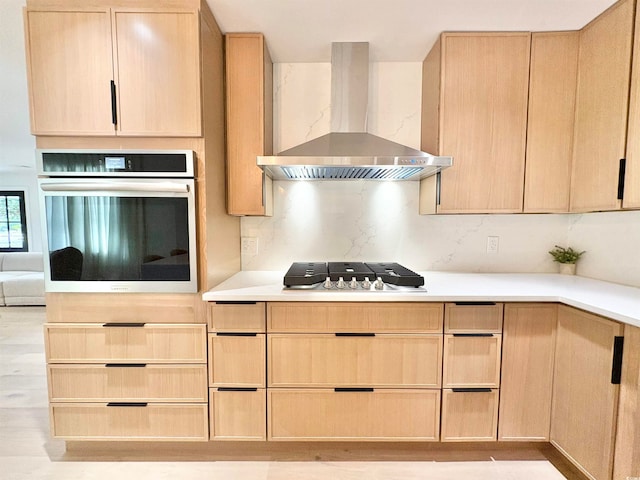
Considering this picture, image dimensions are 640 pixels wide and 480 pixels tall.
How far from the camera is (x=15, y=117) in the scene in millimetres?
3260

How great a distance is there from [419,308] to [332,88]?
4.77 feet

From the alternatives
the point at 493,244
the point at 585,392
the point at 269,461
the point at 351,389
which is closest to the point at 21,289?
the point at 269,461

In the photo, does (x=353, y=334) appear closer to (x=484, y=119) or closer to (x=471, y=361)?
(x=471, y=361)

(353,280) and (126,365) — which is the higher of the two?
(353,280)

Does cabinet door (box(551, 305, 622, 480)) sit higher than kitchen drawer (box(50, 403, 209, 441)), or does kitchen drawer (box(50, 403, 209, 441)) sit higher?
cabinet door (box(551, 305, 622, 480))

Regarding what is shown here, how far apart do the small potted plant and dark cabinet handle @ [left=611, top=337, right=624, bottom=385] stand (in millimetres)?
1008

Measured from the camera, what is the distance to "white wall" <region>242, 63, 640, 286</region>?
6.97 feet

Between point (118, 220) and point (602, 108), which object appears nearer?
point (118, 220)

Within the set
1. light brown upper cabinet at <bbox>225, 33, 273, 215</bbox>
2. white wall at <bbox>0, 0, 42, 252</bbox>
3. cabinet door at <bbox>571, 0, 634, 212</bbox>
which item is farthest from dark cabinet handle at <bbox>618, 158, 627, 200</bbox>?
white wall at <bbox>0, 0, 42, 252</bbox>

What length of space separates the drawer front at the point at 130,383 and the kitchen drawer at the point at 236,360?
79mm

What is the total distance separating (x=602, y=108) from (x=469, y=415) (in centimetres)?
180

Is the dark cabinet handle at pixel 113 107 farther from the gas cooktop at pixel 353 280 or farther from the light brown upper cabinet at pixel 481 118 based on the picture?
the light brown upper cabinet at pixel 481 118

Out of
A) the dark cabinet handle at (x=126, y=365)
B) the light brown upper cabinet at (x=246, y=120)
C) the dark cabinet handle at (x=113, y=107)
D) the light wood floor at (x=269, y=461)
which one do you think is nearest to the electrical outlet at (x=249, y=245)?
the light brown upper cabinet at (x=246, y=120)

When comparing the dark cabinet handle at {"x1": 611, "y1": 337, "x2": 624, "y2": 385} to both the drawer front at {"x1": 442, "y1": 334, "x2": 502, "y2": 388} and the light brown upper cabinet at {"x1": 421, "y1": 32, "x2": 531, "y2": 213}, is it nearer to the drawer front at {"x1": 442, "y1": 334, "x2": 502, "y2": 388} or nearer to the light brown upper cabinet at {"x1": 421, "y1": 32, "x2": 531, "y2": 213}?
the drawer front at {"x1": 442, "y1": 334, "x2": 502, "y2": 388}
